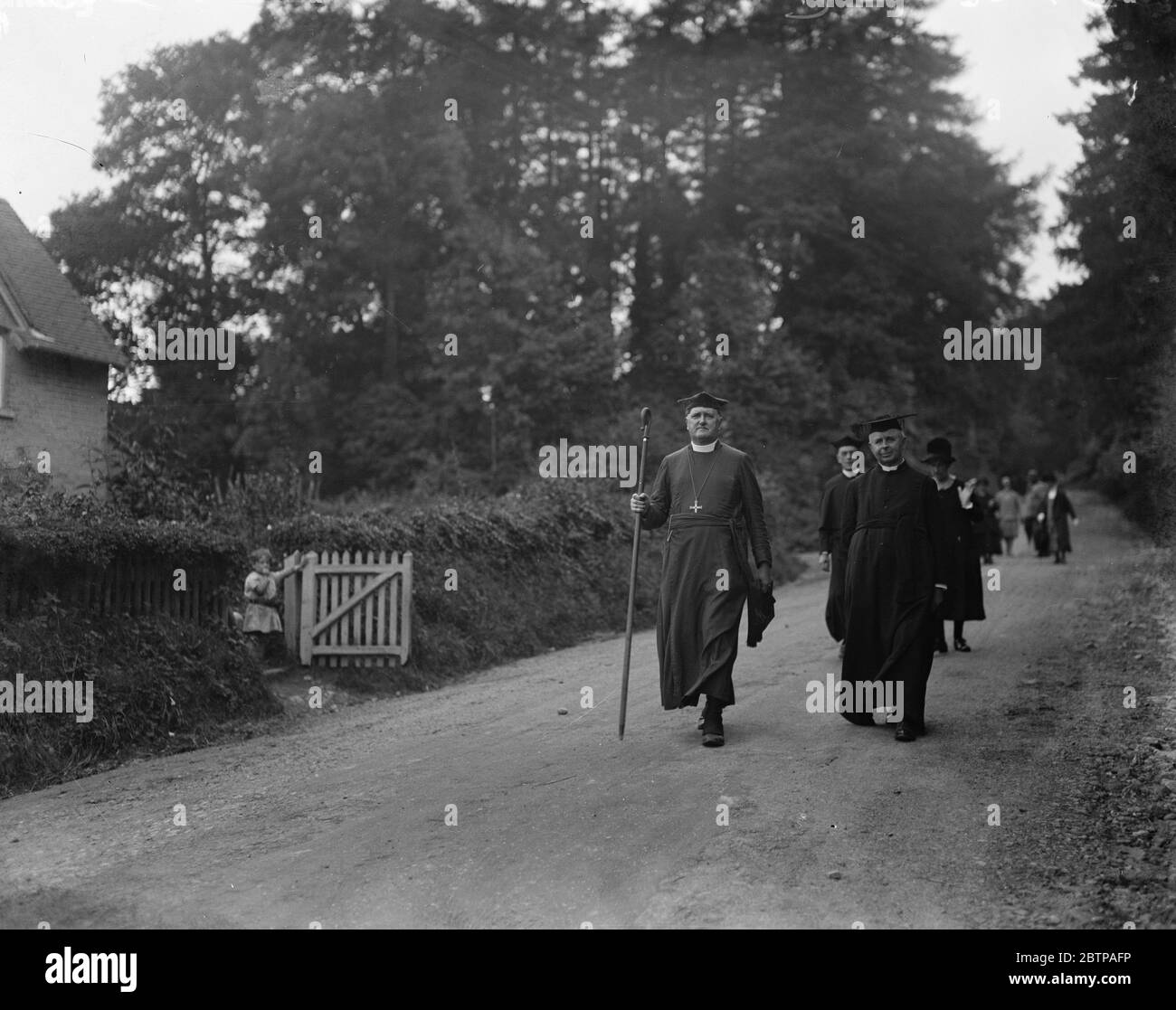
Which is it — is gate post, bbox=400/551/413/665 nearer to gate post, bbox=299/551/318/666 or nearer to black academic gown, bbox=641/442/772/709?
gate post, bbox=299/551/318/666

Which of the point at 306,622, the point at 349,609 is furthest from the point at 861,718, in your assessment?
the point at 306,622

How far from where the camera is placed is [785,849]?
6.11 m

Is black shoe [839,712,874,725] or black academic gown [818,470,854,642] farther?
black academic gown [818,470,854,642]

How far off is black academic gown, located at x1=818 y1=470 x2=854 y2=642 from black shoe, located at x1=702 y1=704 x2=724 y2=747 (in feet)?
9.89

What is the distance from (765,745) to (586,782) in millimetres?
1519

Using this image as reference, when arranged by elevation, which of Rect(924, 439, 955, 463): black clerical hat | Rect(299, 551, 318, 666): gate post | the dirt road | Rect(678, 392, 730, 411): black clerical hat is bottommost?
the dirt road

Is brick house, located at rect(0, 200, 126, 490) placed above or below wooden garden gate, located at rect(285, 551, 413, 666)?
above

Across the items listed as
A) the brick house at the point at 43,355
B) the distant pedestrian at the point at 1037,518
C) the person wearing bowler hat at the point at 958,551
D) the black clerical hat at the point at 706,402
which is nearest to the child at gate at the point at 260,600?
the black clerical hat at the point at 706,402

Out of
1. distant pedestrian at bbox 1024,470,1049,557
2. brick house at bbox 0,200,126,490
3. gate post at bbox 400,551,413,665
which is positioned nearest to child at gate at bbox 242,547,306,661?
gate post at bbox 400,551,413,665

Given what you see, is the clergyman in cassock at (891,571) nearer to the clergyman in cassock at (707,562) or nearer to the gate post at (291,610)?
the clergyman in cassock at (707,562)

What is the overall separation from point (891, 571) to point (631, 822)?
11.6 feet

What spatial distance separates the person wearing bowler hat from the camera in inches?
508
